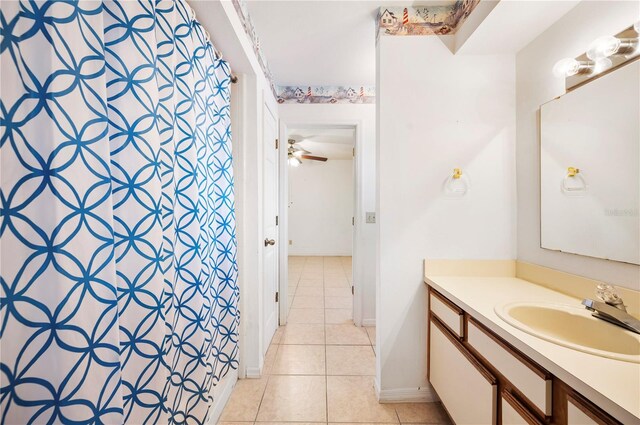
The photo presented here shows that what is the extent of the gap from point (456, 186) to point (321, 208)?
494 centimetres

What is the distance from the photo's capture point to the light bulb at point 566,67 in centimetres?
116

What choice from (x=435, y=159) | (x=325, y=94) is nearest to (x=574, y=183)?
(x=435, y=159)

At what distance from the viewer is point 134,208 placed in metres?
0.79

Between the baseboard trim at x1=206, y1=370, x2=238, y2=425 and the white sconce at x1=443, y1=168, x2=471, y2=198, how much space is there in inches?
72.5

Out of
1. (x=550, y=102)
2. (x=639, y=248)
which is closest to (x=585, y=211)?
(x=639, y=248)

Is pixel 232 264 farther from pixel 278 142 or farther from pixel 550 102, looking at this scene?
pixel 550 102

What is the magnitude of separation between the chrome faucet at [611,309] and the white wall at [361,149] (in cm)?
174

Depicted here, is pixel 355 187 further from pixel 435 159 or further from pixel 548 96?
pixel 548 96

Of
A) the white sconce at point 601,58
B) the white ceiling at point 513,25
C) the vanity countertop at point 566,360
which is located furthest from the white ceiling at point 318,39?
the vanity countertop at point 566,360

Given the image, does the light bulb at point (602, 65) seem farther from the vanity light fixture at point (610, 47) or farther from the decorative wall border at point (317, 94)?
the decorative wall border at point (317, 94)

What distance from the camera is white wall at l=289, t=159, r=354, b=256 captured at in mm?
6410

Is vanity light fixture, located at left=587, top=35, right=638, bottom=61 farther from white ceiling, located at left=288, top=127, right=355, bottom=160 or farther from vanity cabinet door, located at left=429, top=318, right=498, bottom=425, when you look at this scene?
white ceiling, located at left=288, top=127, right=355, bottom=160

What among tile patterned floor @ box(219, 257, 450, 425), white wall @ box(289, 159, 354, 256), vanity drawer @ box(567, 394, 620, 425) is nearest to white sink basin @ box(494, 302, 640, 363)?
vanity drawer @ box(567, 394, 620, 425)

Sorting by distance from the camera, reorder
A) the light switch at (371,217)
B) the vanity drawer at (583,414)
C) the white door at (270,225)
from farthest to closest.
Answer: the light switch at (371,217)
the white door at (270,225)
the vanity drawer at (583,414)
